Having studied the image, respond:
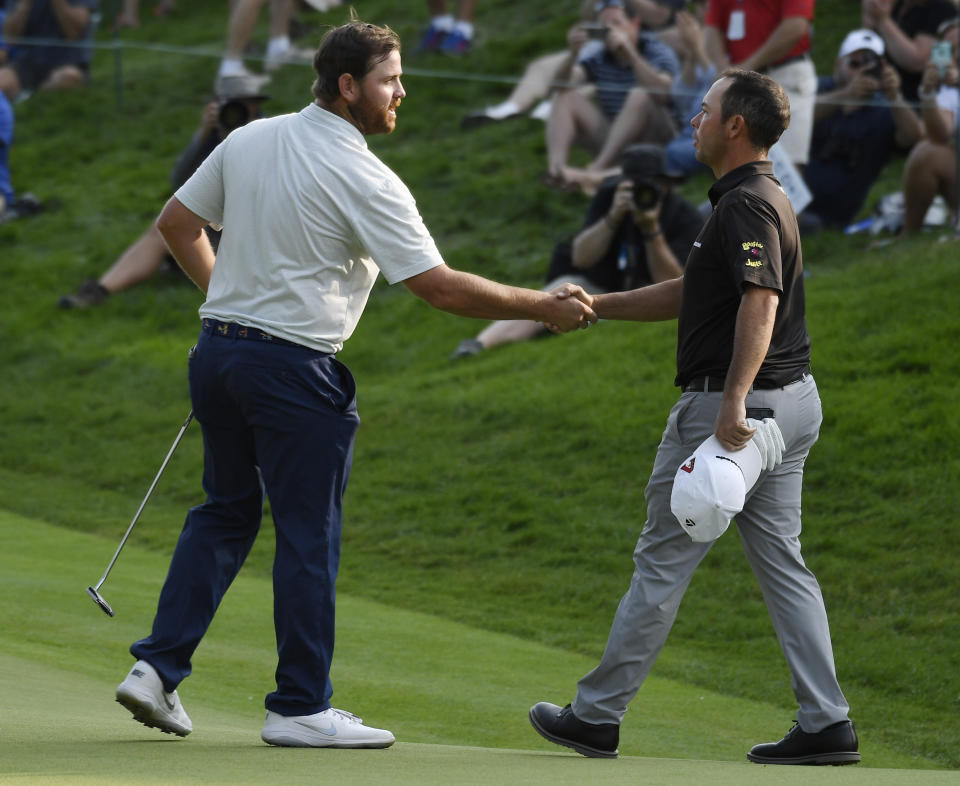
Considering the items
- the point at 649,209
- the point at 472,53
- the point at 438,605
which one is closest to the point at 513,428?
the point at 649,209

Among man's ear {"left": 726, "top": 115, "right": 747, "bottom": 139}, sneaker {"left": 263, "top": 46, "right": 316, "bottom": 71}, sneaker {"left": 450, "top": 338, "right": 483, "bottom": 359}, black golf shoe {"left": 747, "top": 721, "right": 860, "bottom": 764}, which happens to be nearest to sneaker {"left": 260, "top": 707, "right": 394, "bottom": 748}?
black golf shoe {"left": 747, "top": 721, "right": 860, "bottom": 764}

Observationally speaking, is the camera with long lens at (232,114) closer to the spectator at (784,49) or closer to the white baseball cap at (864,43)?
the spectator at (784,49)

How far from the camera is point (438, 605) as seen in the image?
830cm

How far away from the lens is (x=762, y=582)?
15.9 ft

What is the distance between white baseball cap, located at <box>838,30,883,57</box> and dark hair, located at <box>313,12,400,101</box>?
860cm

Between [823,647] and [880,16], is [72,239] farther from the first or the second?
[823,647]

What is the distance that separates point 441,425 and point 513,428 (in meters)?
0.62

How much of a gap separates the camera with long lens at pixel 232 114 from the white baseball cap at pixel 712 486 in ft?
32.2

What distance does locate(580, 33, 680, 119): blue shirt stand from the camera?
14242 millimetres

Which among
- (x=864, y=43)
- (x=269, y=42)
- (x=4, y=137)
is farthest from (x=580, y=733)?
(x=269, y=42)

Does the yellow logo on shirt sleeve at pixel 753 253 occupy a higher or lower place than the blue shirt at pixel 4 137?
higher

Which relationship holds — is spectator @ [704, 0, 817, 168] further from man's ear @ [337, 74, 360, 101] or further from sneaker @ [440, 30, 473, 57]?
man's ear @ [337, 74, 360, 101]

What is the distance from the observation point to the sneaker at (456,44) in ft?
58.5

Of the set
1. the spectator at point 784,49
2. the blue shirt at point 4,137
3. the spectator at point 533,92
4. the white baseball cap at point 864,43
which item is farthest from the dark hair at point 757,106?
the blue shirt at point 4,137
